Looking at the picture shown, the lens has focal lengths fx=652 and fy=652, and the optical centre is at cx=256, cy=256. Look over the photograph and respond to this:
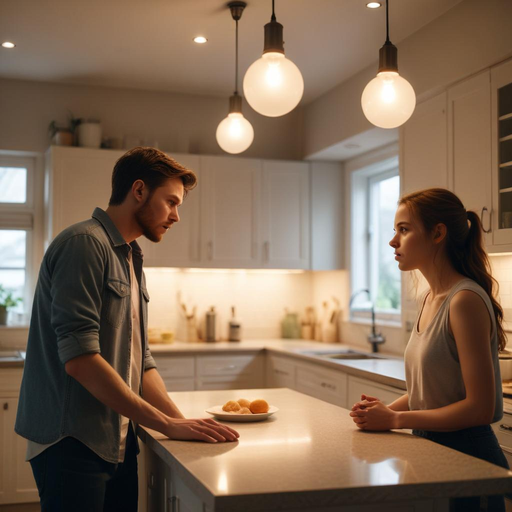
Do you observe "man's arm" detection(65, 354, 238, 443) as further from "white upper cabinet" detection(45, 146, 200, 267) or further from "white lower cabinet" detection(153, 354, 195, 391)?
"white upper cabinet" detection(45, 146, 200, 267)

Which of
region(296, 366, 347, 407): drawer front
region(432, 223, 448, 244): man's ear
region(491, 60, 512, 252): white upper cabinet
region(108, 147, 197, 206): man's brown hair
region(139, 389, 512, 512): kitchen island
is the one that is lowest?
region(296, 366, 347, 407): drawer front

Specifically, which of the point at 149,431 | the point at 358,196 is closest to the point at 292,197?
the point at 358,196

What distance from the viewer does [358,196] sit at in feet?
16.8

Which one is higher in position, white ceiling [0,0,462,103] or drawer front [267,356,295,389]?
white ceiling [0,0,462,103]

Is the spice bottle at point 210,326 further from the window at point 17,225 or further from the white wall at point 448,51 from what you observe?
the white wall at point 448,51

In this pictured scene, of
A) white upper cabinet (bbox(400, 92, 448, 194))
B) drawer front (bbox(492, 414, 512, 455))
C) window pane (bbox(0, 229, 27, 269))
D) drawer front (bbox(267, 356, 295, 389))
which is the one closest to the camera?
drawer front (bbox(492, 414, 512, 455))

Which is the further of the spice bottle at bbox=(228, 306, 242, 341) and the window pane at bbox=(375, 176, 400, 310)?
the spice bottle at bbox=(228, 306, 242, 341)

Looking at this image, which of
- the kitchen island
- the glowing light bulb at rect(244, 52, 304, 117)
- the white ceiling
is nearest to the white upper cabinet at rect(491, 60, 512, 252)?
the white ceiling

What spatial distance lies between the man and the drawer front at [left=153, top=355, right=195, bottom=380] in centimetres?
258

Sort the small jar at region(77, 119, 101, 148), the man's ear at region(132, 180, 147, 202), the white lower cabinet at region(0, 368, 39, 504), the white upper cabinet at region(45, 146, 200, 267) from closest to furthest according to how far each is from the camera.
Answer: the man's ear at region(132, 180, 147, 202)
the white lower cabinet at region(0, 368, 39, 504)
the white upper cabinet at region(45, 146, 200, 267)
the small jar at region(77, 119, 101, 148)

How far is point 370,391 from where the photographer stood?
3518 mm

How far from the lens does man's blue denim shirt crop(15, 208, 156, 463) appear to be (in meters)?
1.60

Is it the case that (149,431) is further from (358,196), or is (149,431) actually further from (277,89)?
(358,196)

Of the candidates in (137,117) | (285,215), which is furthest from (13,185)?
(285,215)
